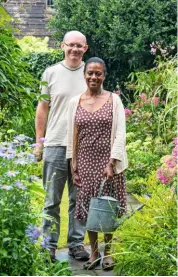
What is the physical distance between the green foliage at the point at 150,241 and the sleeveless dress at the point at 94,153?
293mm

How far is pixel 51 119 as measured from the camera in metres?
6.00

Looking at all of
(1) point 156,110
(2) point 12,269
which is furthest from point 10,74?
(1) point 156,110

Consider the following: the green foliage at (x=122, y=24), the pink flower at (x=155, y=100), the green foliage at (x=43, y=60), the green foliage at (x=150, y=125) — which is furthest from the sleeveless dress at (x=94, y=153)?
the green foliage at (x=43, y=60)

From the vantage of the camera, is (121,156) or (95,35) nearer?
(121,156)

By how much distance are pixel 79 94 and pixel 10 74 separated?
5.34ft

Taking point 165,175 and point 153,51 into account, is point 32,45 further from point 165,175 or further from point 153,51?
point 165,175

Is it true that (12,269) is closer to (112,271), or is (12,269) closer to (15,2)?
(112,271)

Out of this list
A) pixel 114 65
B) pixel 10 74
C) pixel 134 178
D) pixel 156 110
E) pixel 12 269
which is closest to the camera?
pixel 12 269

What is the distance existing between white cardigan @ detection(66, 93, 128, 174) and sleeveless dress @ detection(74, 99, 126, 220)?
36 mm

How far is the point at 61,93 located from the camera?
5.88 m

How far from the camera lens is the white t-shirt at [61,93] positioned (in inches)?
232

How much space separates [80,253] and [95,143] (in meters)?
0.96

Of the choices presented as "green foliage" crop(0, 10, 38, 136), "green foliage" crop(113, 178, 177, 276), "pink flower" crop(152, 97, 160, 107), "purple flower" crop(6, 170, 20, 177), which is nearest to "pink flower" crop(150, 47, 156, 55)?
"pink flower" crop(152, 97, 160, 107)

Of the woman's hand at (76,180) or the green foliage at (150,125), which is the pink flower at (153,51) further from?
the woman's hand at (76,180)
